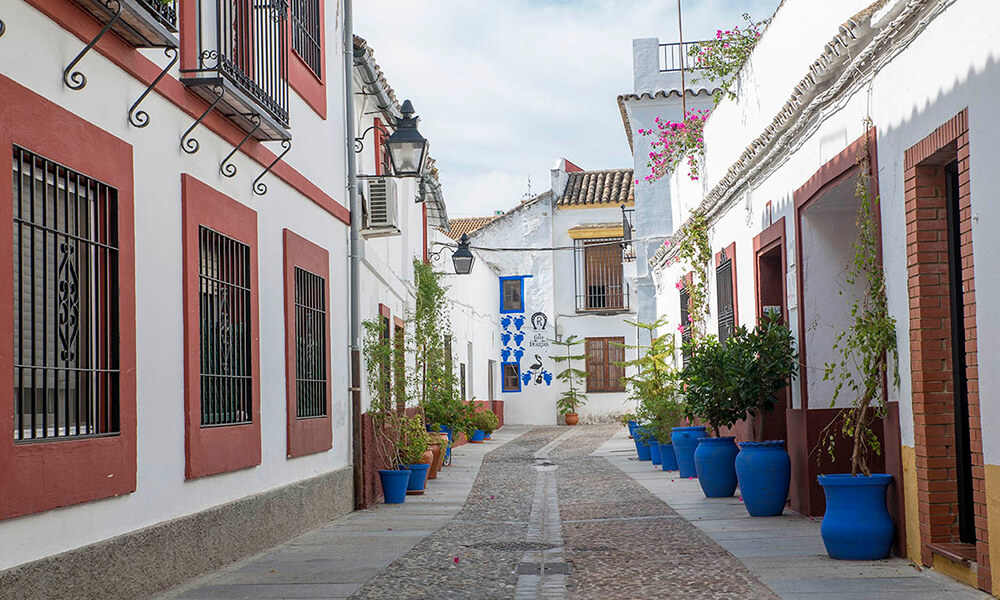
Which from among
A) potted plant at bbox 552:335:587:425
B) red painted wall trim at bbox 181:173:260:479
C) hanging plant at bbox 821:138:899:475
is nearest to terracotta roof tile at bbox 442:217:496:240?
potted plant at bbox 552:335:587:425

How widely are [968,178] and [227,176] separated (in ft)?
15.7

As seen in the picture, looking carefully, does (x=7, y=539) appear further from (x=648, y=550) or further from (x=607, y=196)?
(x=607, y=196)

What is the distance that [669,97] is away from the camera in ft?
71.9

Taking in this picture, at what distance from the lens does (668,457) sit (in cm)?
1537

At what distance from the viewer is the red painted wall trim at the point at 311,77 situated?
31.1 feet

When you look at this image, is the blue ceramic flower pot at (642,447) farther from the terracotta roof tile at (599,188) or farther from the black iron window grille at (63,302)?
the terracotta roof tile at (599,188)

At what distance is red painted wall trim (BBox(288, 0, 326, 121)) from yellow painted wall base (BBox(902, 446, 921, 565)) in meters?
5.56

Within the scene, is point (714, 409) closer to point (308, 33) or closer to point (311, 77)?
point (311, 77)

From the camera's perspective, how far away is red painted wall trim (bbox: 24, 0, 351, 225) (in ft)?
17.5

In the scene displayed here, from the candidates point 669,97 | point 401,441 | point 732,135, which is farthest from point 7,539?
point 669,97

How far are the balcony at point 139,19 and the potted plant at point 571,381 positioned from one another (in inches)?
1064

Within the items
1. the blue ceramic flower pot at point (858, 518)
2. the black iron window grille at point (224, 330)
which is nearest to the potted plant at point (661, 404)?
the blue ceramic flower pot at point (858, 518)

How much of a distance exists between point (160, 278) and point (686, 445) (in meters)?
8.68

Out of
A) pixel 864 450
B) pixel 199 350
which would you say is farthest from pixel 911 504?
pixel 199 350
